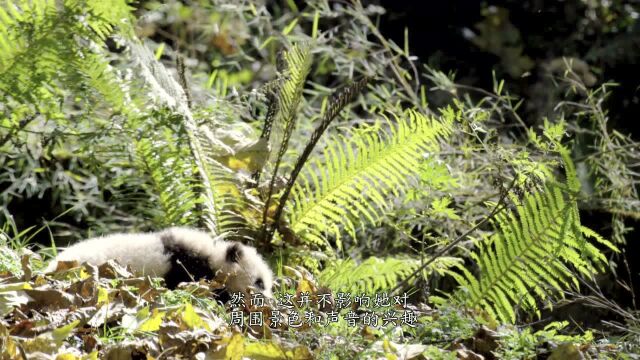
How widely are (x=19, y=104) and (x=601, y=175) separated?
425 centimetres

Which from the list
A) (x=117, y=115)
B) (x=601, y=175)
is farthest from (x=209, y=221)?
(x=601, y=175)

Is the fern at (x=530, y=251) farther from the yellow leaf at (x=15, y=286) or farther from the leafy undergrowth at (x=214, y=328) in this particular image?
the yellow leaf at (x=15, y=286)

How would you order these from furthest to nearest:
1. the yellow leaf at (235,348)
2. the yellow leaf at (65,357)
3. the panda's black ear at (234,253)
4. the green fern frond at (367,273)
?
the green fern frond at (367,273) → the panda's black ear at (234,253) → the yellow leaf at (235,348) → the yellow leaf at (65,357)

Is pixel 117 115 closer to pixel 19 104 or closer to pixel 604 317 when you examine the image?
pixel 19 104

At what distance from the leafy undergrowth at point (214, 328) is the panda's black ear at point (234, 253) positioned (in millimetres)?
713

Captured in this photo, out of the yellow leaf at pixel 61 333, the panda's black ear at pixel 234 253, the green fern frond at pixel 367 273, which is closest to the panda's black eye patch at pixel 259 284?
the panda's black ear at pixel 234 253

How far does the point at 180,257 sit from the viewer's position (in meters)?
4.42

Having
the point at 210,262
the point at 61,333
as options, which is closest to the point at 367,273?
the point at 210,262

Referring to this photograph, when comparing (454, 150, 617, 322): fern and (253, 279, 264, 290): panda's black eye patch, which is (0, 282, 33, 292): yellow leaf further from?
(454, 150, 617, 322): fern

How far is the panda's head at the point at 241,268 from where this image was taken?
14.6 feet

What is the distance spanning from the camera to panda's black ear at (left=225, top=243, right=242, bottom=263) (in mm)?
4555

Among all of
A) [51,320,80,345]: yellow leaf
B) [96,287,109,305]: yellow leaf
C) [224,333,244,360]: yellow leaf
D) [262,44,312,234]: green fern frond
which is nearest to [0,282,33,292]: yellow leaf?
[96,287,109,305]: yellow leaf

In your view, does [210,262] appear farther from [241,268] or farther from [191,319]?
[191,319]

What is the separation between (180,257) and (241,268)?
316mm
